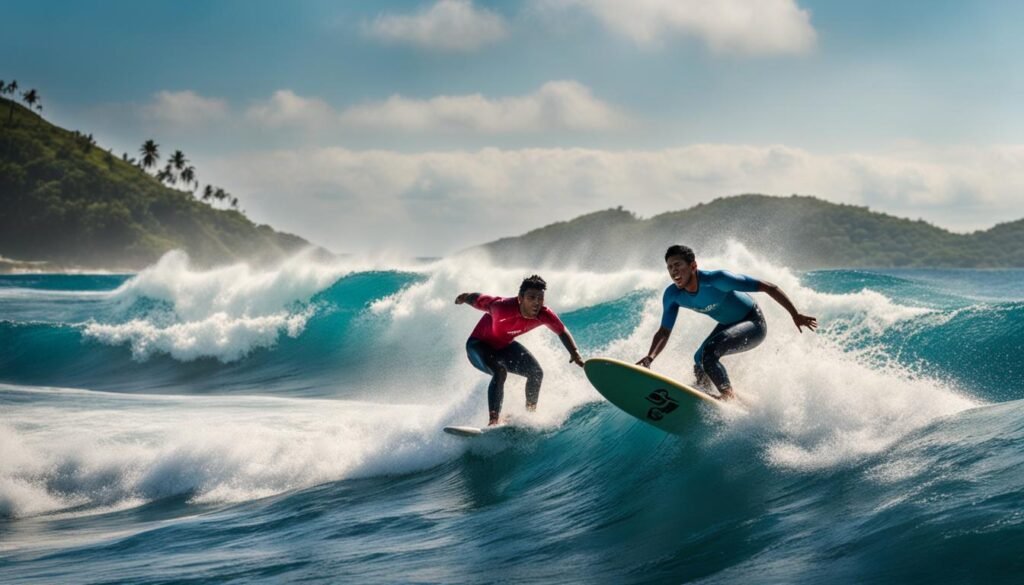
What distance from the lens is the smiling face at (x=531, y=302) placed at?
837 centimetres

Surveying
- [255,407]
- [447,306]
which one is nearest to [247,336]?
[447,306]

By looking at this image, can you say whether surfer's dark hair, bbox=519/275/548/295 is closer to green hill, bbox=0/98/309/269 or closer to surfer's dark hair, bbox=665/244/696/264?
surfer's dark hair, bbox=665/244/696/264

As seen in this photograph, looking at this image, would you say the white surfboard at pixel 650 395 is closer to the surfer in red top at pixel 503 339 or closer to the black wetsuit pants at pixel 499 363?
the surfer in red top at pixel 503 339

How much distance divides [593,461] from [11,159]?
140695 millimetres

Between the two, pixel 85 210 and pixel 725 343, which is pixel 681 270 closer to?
pixel 725 343

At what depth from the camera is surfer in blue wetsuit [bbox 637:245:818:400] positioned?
7324mm

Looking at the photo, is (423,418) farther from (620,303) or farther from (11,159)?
(11,159)

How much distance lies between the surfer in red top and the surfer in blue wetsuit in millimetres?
1300

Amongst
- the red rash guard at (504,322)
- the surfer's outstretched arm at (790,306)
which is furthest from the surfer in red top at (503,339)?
the surfer's outstretched arm at (790,306)

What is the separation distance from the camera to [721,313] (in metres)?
7.68

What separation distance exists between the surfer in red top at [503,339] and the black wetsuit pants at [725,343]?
58.0 inches

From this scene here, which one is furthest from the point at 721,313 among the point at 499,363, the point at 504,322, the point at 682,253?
the point at 499,363

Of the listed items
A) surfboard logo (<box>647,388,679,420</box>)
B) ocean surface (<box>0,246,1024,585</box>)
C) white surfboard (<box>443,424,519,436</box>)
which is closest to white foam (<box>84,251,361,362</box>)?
ocean surface (<box>0,246,1024,585</box>)

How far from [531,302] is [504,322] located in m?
0.55
